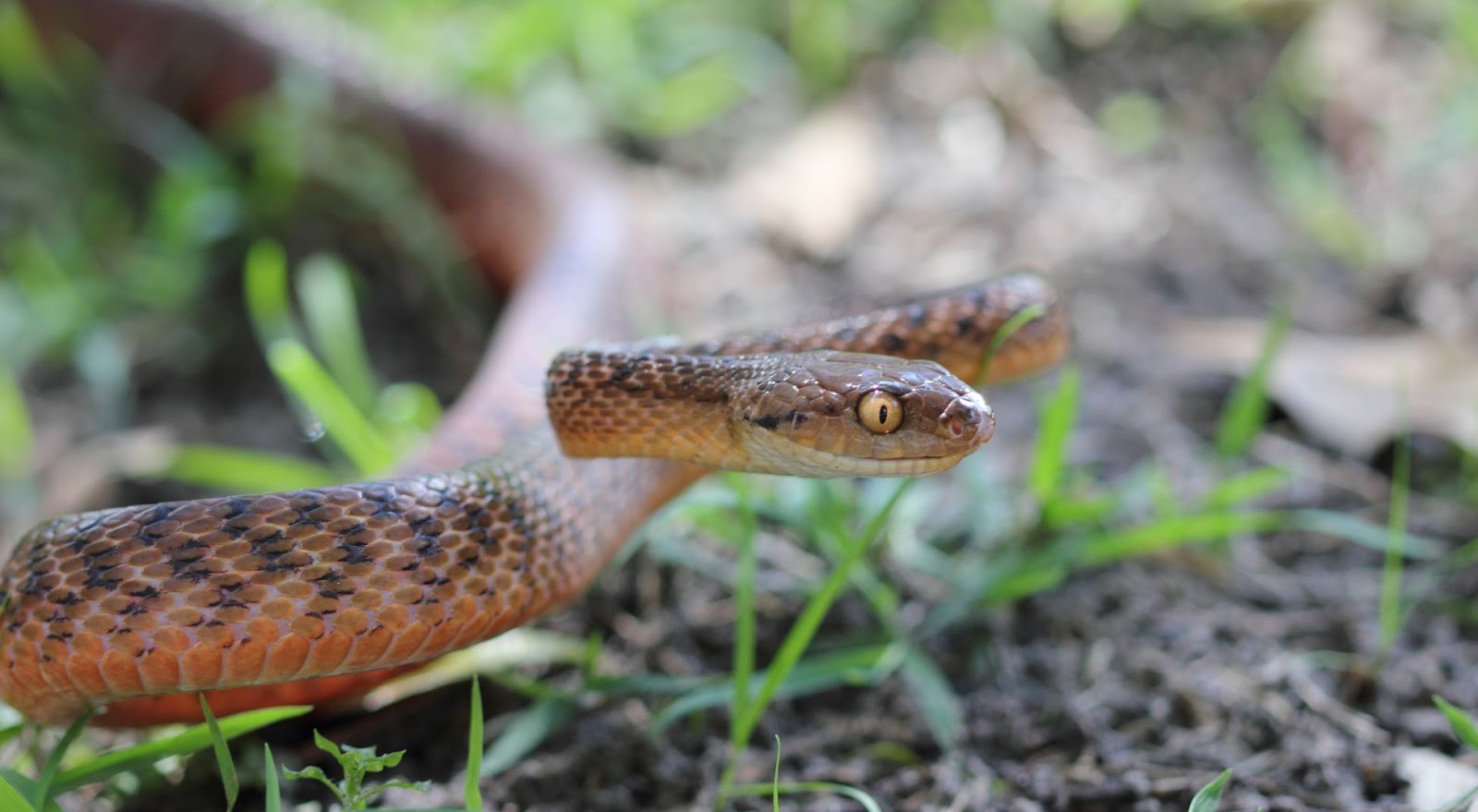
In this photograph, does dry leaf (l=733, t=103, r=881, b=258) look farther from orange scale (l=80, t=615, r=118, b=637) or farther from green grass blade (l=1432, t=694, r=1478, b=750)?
orange scale (l=80, t=615, r=118, b=637)

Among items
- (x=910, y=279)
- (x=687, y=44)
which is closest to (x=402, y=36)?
(x=687, y=44)

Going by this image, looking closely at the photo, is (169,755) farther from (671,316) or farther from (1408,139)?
(1408,139)

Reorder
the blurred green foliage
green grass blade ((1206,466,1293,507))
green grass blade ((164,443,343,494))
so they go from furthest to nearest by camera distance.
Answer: the blurred green foliage
green grass blade ((164,443,343,494))
green grass blade ((1206,466,1293,507))

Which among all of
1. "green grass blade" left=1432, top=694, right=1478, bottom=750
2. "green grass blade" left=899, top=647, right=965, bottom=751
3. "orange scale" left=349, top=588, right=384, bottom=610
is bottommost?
"green grass blade" left=899, top=647, right=965, bottom=751

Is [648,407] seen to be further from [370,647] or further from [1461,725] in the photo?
[1461,725]

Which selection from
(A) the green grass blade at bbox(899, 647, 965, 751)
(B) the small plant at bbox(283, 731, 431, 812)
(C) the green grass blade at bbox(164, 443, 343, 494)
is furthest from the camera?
(C) the green grass blade at bbox(164, 443, 343, 494)

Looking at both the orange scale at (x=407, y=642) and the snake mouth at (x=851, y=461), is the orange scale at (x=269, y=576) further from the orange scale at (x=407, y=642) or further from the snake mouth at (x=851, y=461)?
the snake mouth at (x=851, y=461)

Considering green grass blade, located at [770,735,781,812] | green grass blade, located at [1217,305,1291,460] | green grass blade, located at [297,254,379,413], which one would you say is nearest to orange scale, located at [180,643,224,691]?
green grass blade, located at [770,735,781,812]
